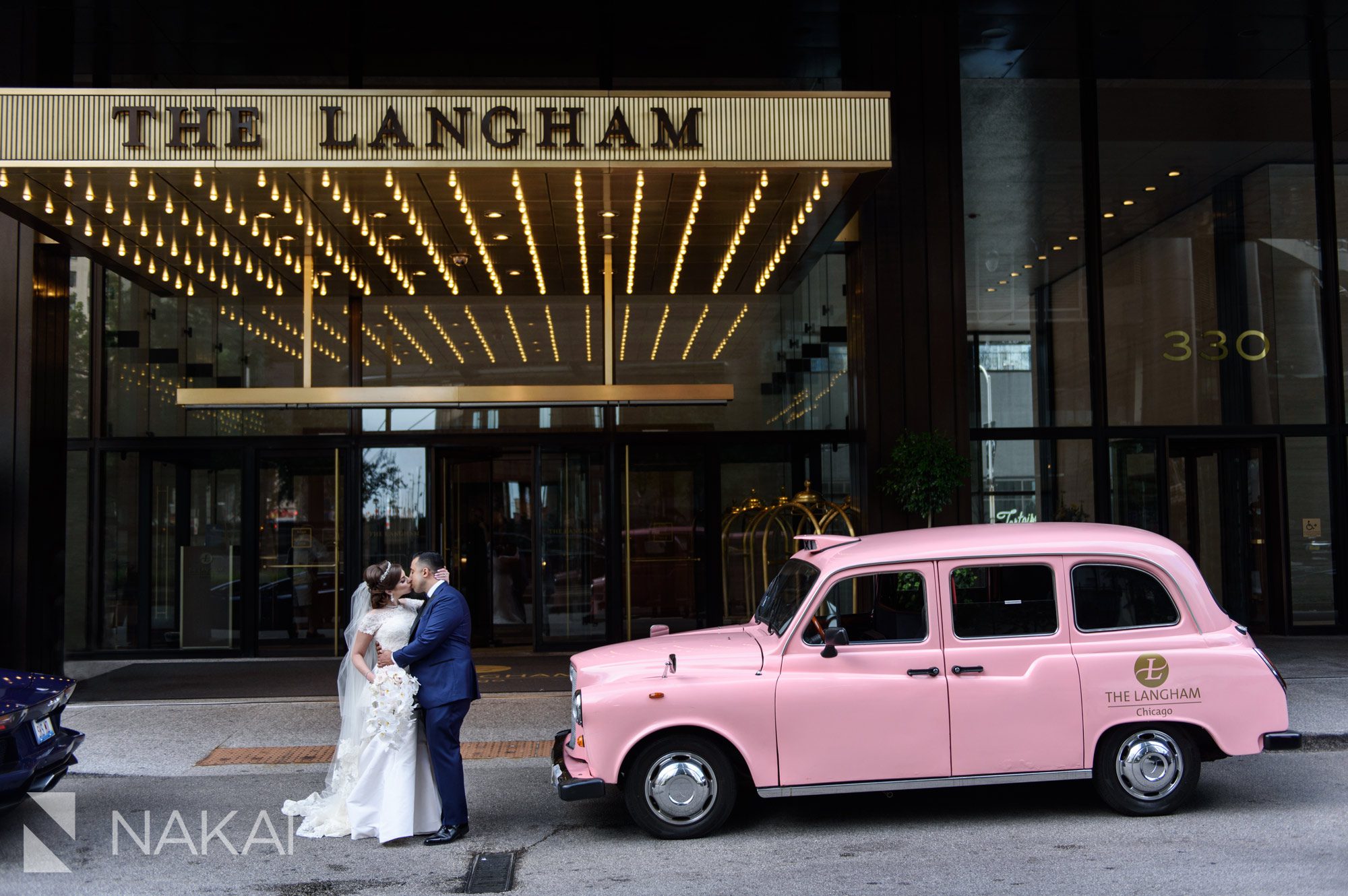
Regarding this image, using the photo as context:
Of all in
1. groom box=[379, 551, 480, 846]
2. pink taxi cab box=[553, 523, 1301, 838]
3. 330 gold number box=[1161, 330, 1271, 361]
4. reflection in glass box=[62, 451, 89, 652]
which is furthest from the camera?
330 gold number box=[1161, 330, 1271, 361]

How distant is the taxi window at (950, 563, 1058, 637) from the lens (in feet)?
21.3

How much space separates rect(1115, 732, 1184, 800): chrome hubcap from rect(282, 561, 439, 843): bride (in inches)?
166

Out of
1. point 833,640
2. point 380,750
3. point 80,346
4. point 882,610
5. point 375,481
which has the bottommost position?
point 380,750

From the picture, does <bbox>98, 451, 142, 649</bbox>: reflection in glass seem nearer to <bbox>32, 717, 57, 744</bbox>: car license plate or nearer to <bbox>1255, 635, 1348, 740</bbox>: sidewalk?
<bbox>32, 717, 57, 744</bbox>: car license plate

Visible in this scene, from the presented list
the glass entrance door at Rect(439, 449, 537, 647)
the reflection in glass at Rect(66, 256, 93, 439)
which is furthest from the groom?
the reflection in glass at Rect(66, 256, 93, 439)

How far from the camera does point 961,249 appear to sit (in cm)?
1217

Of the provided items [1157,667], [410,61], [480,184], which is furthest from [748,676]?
[410,61]

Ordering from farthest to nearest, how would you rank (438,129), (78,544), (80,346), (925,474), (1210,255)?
(1210,255) → (80,346) → (78,544) → (925,474) → (438,129)

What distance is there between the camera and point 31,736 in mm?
6340

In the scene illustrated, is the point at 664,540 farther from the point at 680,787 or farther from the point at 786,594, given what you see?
the point at 680,787

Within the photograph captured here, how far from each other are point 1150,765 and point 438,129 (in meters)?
7.20

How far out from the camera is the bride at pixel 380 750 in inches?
253

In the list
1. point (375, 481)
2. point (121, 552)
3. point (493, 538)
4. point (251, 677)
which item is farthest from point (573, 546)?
point (121, 552)

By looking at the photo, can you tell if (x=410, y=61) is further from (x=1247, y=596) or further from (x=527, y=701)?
(x=1247, y=596)
